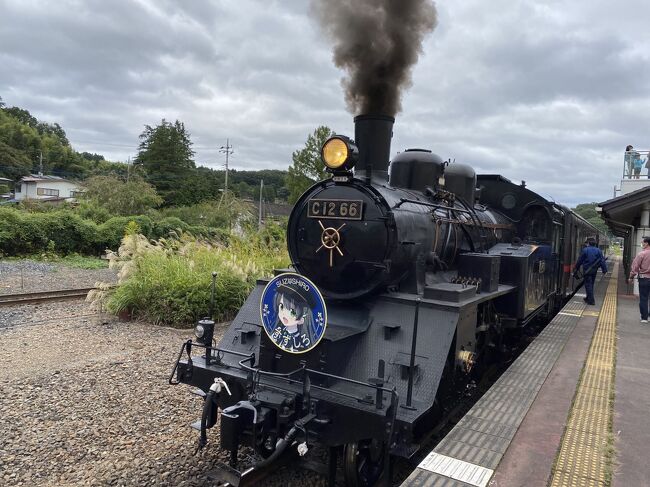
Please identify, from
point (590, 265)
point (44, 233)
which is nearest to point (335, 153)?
point (590, 265)

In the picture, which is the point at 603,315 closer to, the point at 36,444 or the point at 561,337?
the point at 561,337

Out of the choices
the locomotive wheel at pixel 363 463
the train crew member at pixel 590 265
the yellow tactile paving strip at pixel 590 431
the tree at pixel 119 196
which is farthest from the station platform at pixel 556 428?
the tree at pixel 119 196

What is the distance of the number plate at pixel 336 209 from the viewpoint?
452 centimetres

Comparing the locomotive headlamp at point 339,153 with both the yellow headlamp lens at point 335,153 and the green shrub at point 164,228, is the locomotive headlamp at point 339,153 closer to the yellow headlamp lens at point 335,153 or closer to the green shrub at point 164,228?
the yellow headlamp lens at point 335,153

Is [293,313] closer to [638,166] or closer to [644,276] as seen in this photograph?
[644,276]

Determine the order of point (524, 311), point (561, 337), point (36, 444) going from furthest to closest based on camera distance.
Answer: point (561, 337) < point (524, 311) < point (36, 444)

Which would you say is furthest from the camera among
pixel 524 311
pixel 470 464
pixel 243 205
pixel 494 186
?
pixel 243 205

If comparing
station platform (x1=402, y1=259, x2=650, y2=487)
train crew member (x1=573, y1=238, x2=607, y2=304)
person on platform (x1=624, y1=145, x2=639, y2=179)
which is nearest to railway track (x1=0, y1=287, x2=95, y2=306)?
station platform (x1=402, y1=259, x2=650, y2=487)

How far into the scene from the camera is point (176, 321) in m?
8.76

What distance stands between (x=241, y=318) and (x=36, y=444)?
2.17 metres

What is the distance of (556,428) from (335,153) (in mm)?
2986

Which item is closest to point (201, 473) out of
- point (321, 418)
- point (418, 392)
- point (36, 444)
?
point (321, 418)

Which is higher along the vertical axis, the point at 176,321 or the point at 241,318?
the point at 241,318

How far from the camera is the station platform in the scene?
285cm
